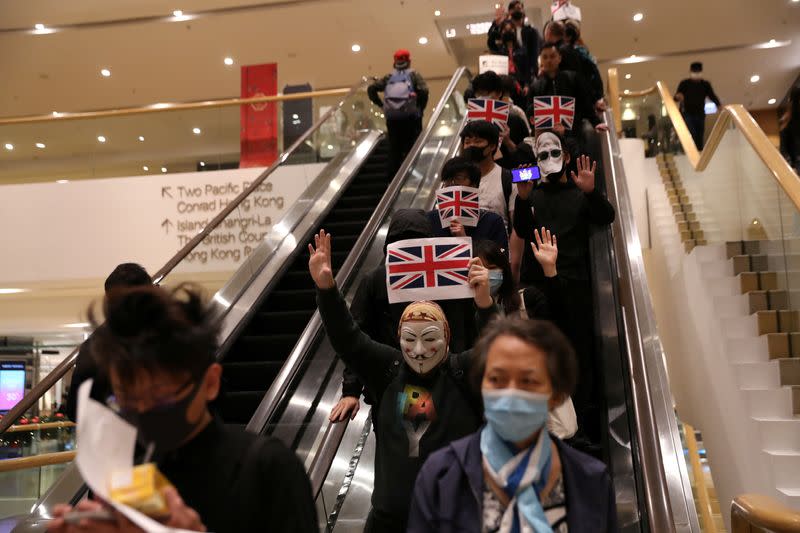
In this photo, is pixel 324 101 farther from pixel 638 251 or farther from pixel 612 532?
pixel 612 532

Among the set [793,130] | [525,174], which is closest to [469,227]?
[525,174]

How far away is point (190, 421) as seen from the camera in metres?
1.57

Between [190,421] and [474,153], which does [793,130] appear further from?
[190,421]

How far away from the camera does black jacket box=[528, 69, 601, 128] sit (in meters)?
7.41

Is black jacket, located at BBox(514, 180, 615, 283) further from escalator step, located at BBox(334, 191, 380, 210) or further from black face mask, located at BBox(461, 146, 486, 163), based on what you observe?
escalator step, located at BBox(334, 191, 380, 210)

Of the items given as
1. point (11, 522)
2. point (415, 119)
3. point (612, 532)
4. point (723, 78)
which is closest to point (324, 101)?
point (415, 119)

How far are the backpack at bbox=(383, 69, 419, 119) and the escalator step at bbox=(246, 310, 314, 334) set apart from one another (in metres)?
2.91

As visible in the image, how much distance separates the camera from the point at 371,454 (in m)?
4.17

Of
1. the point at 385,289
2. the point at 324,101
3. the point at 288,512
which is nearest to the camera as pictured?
the point at 288,512

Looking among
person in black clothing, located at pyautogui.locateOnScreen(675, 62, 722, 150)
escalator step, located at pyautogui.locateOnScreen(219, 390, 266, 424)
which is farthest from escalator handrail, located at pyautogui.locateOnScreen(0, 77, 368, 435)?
person in black clothing, located at pyautogui.locateOnScreen(675, 62, 722, 150)

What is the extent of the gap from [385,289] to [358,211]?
178 inches

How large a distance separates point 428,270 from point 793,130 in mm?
6567

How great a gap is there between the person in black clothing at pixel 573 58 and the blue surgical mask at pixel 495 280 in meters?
4.29

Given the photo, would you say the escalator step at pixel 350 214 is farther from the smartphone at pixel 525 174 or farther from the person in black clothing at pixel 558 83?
the smartphone at pixel 525 174
